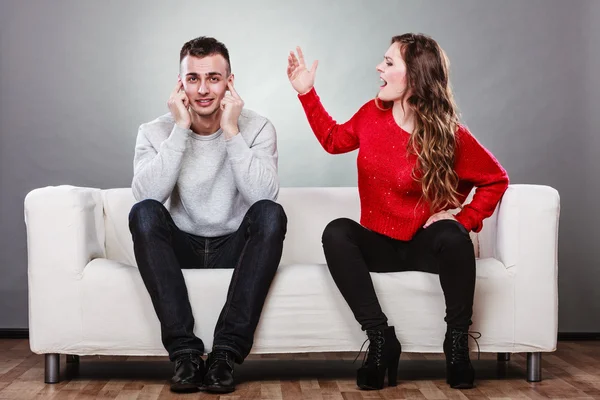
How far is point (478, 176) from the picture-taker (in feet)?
8.77

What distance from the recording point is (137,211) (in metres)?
2.49

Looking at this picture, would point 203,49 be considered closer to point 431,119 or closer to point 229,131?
point 229,131

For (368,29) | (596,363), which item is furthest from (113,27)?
(596,363)

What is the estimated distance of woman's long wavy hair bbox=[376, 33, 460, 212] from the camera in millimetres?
2582

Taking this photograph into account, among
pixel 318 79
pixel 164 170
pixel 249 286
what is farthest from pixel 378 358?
pixel 318 79

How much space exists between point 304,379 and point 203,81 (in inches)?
37.8

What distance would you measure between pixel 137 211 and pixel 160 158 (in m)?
0.20

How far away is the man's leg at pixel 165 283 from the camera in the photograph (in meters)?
2.40

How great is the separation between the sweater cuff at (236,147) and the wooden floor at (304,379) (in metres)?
0.67

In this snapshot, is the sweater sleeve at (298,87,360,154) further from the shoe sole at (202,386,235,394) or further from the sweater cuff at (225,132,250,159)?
the shoe sole at (202,386,235,394)

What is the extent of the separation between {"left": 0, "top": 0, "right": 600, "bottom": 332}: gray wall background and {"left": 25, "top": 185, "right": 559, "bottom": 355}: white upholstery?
1179 mm

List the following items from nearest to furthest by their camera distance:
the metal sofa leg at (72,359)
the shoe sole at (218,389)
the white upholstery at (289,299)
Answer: the shoe sole at (218,389)
the white upholstery at (289,299)
the metal sofa leg at (72,359)

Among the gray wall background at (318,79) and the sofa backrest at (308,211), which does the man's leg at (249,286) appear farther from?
the gray wall background at (318,79)

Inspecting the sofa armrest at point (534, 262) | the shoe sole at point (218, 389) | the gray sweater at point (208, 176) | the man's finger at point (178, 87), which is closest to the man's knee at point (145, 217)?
the gray sweater at point (208, 176)
